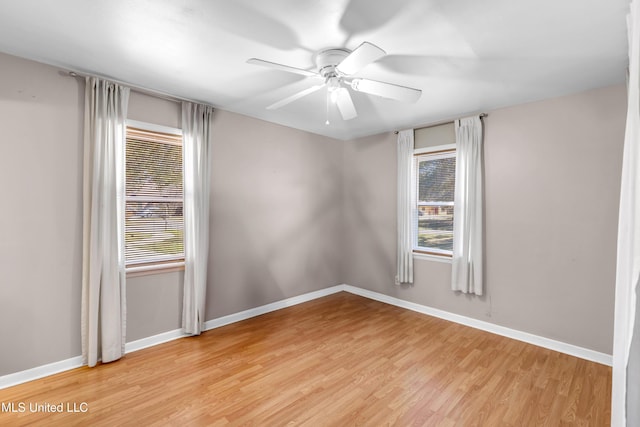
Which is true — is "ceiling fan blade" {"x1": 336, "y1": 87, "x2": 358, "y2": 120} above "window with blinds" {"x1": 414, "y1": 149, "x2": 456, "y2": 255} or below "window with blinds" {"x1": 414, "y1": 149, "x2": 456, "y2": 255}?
above

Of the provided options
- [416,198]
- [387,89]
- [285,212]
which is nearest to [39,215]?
[285,212]

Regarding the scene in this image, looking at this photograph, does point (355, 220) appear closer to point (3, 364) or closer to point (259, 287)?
point (259, 287)

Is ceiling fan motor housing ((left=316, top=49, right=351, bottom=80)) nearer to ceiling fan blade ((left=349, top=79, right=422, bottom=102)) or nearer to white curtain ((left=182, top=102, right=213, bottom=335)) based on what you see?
ceiling fan blade ((left=349, top=79, right=422, bottom=102))

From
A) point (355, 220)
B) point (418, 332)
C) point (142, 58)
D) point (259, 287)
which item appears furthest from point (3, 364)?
point (355, 220)

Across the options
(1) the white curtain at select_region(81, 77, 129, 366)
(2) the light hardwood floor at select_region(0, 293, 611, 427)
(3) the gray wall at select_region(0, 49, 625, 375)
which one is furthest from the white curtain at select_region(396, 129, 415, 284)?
(1) the white curtain at select_region(81, 77, 129, 366)

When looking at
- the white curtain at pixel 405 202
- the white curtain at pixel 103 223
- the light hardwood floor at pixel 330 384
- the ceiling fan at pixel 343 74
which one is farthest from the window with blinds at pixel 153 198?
the white curtain at pixel 405 202

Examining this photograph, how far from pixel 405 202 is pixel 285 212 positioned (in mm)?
1696

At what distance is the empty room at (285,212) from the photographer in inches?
73.4

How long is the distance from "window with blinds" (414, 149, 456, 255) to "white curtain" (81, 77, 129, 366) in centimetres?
349

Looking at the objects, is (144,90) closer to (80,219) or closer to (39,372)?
(80,219)

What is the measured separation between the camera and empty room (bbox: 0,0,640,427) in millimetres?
1864

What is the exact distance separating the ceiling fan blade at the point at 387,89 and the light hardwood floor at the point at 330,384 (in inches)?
90.1

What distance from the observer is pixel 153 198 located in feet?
9.77

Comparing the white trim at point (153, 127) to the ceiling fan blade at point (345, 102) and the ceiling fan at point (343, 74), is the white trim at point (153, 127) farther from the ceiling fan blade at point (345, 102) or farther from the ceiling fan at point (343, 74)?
the ceiling fan blade at point (345, 102)
